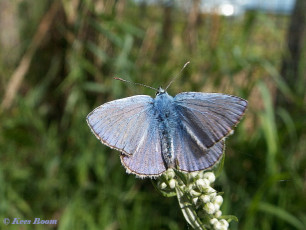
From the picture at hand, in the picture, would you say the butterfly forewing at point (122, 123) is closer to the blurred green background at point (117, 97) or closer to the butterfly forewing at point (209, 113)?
the butterfly forewing at point (209, 113)

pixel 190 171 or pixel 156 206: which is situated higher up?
pixel 190 171

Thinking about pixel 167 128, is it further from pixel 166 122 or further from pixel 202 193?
pixel 202 193

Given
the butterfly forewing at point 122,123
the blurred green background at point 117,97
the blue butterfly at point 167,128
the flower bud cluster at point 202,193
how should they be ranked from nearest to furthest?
the flower bud cluster at point 202,193
the blue butterfly at point 167,128
the butterfly forewing at point 122,123
the blurred green background at point 117,97

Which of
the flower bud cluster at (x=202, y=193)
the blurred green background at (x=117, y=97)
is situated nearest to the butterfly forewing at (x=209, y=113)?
the flower bud cluster at (x=202, y=193)

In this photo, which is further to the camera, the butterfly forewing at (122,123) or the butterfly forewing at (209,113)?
the butterfly forewing at (122,123)

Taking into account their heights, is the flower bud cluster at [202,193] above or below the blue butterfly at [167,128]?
below

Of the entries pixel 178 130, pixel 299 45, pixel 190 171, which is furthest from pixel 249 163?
pixel 190 171

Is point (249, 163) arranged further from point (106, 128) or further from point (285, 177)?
point (106, 128)

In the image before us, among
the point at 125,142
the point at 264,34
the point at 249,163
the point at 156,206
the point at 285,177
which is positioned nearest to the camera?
the point at 125,142
